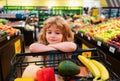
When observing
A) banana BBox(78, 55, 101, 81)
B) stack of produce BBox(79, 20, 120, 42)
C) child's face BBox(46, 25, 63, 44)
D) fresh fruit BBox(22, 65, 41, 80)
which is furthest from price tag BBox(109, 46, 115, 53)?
fresh fruit BBox(22, 65, 41, 80)

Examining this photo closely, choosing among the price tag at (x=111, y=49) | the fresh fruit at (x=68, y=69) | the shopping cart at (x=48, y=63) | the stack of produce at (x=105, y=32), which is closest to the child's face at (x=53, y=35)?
the shopping cart at (x=48, y=63)

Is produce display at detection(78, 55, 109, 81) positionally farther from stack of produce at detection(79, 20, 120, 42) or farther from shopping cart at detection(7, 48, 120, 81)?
stack of produce at detection(79, 20, 120, 42)

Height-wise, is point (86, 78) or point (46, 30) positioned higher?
point (46, 30)

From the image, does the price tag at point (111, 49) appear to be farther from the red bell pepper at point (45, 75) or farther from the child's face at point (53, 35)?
the red bell pepper at point (45, 75)

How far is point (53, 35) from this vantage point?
157 centimetres

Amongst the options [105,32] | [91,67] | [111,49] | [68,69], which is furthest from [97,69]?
[105,32]

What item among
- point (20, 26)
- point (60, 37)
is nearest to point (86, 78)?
point (60, 37)

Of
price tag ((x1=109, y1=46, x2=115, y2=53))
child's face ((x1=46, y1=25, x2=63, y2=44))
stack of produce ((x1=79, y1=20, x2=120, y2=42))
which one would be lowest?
price tag ((x1=109, y1=46, x2=115, y2=53))

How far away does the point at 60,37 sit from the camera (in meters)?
1.58

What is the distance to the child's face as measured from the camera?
5.11ft

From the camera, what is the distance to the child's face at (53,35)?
156cm

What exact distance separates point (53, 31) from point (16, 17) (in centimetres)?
770

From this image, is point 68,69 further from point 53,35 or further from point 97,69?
point 53,35

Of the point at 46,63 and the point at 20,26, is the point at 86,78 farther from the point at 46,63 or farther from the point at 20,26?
the point at 20,26
